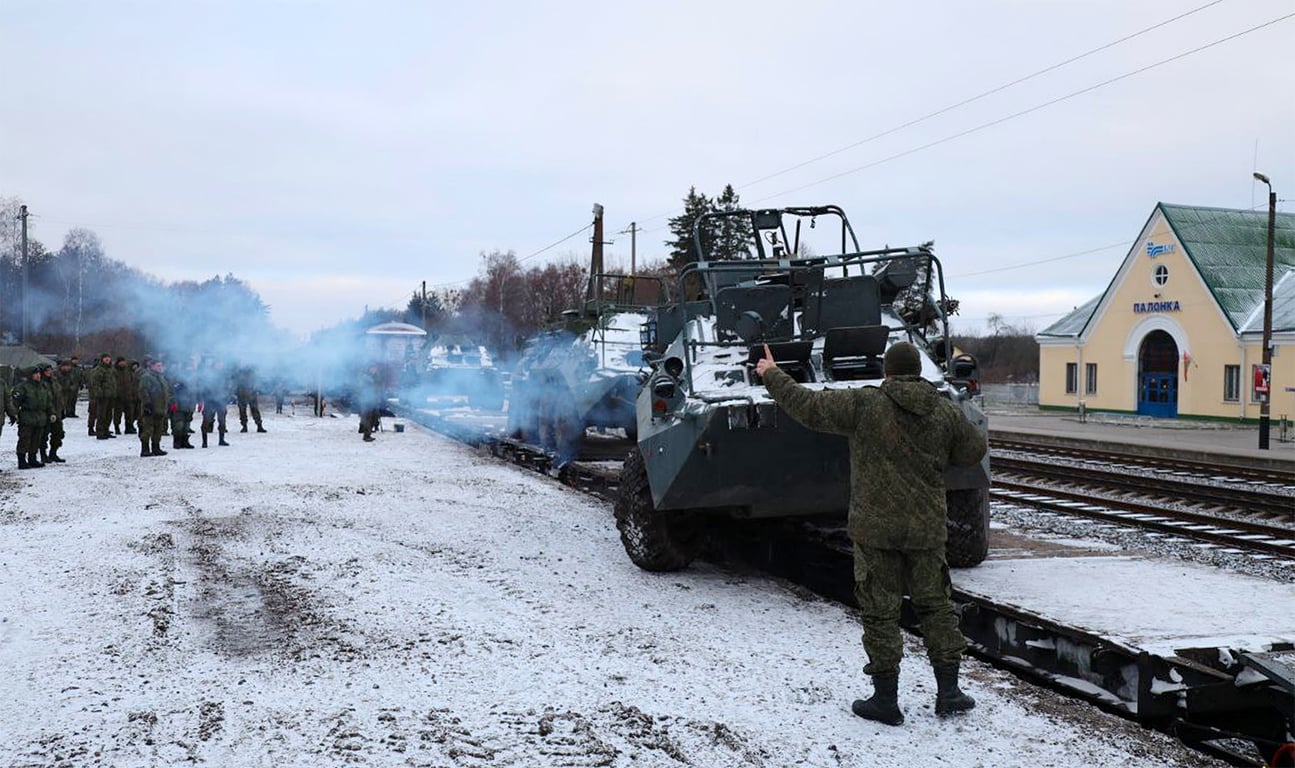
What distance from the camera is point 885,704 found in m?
4.88

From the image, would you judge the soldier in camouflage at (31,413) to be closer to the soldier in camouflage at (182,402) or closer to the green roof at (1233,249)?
the soldier in camouflage at (182,402)

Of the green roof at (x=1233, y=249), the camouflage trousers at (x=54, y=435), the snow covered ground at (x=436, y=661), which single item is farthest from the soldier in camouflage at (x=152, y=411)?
the green roof at (x=1233, y=249)

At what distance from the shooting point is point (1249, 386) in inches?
1252

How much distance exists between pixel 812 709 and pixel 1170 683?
1675mm

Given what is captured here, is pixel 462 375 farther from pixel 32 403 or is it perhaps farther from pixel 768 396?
pixel 768 396

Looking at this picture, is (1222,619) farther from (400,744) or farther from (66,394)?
(66,394)

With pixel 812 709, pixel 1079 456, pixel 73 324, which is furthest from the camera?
pixel 73 324

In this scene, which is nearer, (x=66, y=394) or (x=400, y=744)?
(x=400, y=744)

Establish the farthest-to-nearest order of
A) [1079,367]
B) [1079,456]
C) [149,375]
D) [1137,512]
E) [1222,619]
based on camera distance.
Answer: [1079,367] < [1079,456] < [149,375] < [1137,512] < [1222,619]

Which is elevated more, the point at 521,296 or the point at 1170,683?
the point at 521,296

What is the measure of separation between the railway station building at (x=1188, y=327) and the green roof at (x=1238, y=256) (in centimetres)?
4

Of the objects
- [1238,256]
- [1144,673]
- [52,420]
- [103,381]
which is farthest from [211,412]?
[1238,256]

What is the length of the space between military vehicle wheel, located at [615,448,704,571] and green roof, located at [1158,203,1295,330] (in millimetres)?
29695

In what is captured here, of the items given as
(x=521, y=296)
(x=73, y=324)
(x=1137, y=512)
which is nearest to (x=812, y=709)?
(x=1137, y=512)
